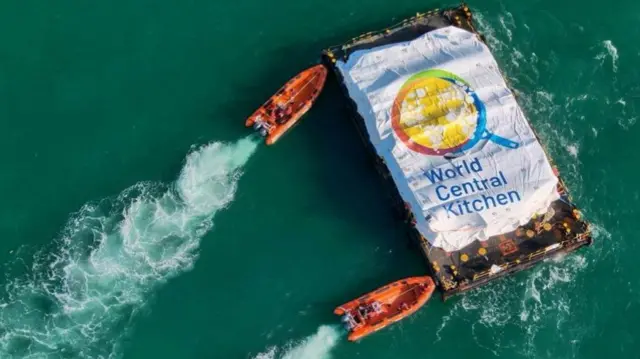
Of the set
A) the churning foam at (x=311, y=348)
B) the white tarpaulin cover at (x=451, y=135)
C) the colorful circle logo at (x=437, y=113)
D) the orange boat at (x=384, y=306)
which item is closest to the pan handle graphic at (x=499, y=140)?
the white tarpaulin cover at (x=451, y=135)

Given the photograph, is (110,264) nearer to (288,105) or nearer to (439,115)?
(288,105)

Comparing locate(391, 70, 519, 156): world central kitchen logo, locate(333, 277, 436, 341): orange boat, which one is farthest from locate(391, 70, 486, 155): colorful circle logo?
locate(333, 277, 436, 341): orange boat

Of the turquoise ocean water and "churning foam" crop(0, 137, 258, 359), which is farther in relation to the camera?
the turquoise ocean water

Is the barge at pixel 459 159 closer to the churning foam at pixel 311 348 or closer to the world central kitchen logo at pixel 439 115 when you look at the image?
the world central kitchen logo at pixel 439 115

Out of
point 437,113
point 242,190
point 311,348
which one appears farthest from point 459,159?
point 311,348

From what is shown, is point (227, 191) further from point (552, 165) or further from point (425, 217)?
point (552, 165)

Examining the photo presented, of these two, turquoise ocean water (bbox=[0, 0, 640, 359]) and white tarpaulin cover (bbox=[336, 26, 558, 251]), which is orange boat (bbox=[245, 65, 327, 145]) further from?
white tarpaulin cover (bbox=[336, 26, 558, 251])

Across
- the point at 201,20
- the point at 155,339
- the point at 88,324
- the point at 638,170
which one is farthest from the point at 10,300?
the point at 638,170
